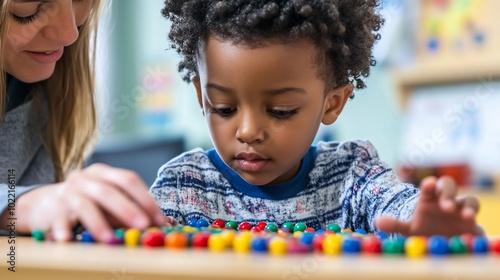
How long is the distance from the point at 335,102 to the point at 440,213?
1.48ft

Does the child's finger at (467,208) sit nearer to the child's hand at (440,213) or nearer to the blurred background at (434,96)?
the child's hand at (440,213)

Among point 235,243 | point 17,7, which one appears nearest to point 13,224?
point 235,243

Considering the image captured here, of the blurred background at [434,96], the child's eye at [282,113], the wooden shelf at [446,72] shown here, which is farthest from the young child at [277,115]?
the wooden shelf at [446,72]

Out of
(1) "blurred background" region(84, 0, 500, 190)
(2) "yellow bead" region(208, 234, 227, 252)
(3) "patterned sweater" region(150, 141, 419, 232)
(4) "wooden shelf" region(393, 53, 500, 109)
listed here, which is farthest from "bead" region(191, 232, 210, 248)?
(4) "wooden shelf" region(393, 53, 500, 109)

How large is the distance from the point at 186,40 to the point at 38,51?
0.23 metres

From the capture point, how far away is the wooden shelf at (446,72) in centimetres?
268

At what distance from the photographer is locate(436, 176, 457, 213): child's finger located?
57cm

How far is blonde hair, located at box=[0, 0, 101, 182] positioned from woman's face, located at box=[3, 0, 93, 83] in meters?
0.13

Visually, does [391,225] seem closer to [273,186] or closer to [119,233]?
[119,233]

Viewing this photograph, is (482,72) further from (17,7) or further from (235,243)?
(235,243)

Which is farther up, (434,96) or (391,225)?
(434,96)

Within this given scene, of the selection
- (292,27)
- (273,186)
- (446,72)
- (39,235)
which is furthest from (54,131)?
(446,72)

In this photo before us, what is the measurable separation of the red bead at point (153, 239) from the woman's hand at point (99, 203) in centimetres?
3

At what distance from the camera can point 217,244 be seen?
53 centimetres
